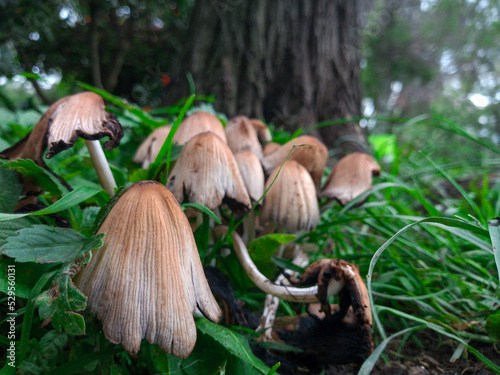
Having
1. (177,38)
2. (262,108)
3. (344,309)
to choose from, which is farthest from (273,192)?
(177,38)

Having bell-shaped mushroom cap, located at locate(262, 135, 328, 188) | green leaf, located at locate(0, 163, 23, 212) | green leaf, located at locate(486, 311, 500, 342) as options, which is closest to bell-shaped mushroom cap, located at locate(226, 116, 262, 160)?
bell-shaped mushroom cap, located at locate(262, 135, 328, 188)

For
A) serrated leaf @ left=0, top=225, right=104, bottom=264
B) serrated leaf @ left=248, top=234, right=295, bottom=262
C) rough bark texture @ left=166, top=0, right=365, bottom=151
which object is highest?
rough bark texture @ left=166, top=0, right=365, bottom=151

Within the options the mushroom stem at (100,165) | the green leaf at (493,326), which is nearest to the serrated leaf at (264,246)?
the mushroom stem at (100,165)

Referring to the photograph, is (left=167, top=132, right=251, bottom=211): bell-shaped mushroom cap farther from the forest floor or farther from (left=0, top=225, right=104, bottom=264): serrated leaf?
the forest floor

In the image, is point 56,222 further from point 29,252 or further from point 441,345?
point 441,345

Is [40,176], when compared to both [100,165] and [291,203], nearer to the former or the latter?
[100,165]
